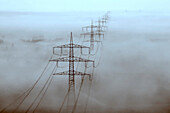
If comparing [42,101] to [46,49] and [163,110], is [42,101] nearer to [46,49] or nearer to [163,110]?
[163,110]

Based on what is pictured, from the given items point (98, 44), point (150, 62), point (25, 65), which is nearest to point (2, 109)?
point (25, 65)

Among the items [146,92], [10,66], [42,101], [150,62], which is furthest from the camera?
[150,62]

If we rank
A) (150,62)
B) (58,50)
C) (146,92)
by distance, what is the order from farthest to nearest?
(58,50) → (150,62) → (146,92)

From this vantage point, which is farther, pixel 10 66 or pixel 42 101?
pixel 10 66

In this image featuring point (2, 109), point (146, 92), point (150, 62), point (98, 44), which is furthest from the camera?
point (98, 44)

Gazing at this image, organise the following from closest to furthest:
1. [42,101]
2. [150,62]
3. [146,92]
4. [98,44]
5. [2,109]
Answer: [2,109], [42,101], [146,92], [150,62], [98,44]

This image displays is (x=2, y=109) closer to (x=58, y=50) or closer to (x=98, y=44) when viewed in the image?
(x=58, y=50)

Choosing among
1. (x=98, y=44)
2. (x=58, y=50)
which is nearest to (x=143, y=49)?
(x=98, y=44)

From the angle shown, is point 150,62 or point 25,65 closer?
point 25,65

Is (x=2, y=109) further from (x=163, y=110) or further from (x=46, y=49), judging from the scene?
(x=46, y=49)
